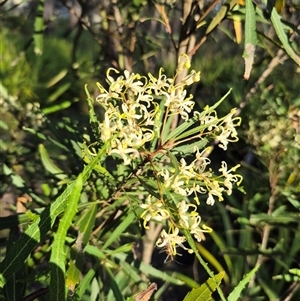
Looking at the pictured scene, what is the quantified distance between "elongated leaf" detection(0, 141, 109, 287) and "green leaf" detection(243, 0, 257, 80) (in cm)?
38

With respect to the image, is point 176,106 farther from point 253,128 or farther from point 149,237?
point 253,128

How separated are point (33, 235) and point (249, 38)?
1.49 feet

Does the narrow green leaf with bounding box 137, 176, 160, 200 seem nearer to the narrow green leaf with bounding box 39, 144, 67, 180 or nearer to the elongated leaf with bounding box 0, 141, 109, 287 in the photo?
the elongated leaf with bounding box 0, 141, 109, 287

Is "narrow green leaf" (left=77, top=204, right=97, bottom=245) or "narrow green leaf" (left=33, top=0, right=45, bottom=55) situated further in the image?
"narrow green leaf" (left=33, top=0, right=45, bottom=55)

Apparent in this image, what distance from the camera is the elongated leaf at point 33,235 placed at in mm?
514

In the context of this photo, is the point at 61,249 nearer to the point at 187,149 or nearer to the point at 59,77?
the point at 187,149

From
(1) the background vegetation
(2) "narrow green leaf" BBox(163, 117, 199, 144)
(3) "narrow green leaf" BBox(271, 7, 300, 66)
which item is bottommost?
(1) the background vegetation

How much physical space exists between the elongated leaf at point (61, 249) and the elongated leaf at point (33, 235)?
0.06 metres

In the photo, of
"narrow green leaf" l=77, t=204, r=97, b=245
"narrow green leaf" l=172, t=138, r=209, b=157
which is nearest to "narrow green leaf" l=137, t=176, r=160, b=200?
"narrow green leaf" l=172, t=138, r=209, b=157

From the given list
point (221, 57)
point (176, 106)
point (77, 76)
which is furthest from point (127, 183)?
point (221, 57)

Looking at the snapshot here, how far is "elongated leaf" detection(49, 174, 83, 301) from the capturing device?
16.6 inches

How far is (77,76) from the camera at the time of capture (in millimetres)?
1588

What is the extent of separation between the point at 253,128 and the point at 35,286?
0.97 meters

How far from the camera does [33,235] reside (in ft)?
1.76
